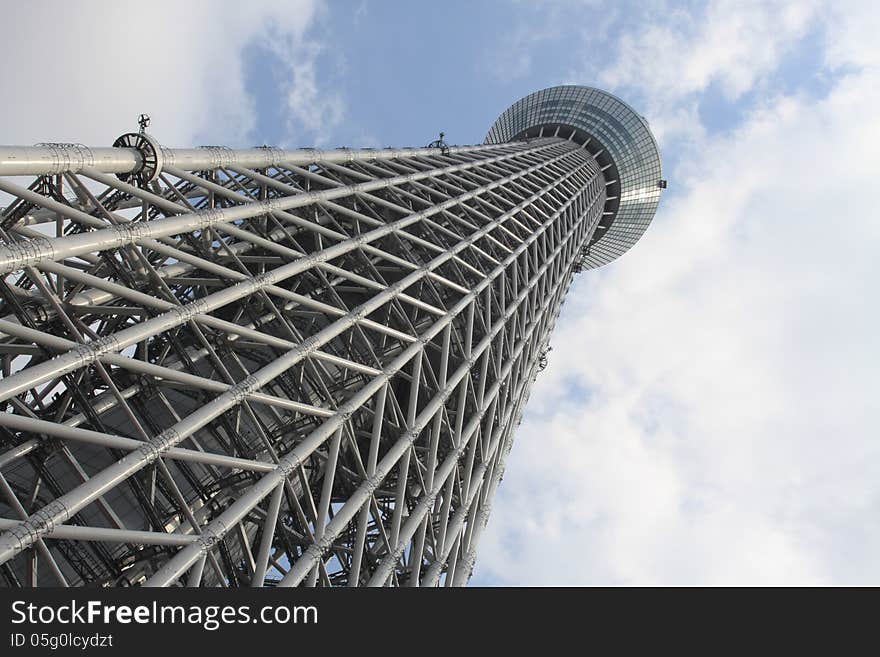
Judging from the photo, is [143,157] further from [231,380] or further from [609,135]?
[609,135]

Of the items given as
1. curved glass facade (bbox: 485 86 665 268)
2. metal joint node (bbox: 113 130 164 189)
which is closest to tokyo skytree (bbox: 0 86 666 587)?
metal joint node (bbox: 113 130 164 189)

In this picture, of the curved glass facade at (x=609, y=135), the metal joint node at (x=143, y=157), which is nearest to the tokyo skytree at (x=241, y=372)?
the metal joint node at (x=143, y=157)

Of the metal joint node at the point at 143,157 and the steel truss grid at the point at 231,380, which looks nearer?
the steel truss grid at the point at 231,380

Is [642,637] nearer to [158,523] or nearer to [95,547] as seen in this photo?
[158,523]

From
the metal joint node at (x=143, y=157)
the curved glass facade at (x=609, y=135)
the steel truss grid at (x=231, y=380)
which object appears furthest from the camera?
the curved glass facade at (x=609, y=135)

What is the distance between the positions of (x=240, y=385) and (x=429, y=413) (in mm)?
12546

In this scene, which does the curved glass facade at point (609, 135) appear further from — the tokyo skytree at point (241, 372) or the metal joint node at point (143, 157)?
the metal joint node at point (143, 157)

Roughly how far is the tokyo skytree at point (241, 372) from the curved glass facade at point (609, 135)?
59566 mm

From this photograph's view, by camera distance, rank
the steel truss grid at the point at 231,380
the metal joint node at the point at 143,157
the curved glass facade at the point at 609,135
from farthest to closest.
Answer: the curved glass facade at the point at 609,135 → the metal joint node at the point at 143,157 → the steel truss grid at the point at 231,380

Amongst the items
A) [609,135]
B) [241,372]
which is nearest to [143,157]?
[241,372]

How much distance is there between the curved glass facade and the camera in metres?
106

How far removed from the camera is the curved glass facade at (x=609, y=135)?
106250mm

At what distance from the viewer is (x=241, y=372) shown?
90.8ft

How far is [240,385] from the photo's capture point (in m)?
20.0
